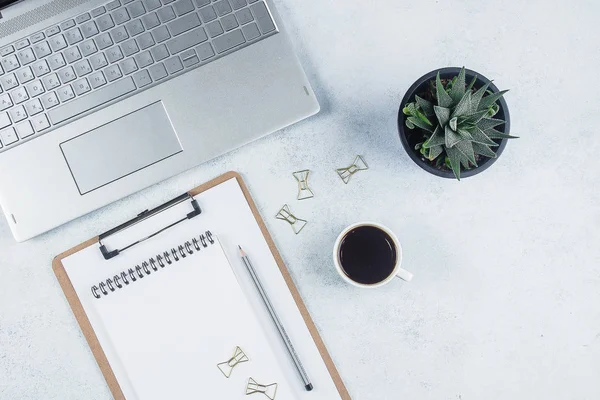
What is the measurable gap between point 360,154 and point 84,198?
409 mm

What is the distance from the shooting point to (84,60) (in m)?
0.76

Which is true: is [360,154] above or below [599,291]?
above

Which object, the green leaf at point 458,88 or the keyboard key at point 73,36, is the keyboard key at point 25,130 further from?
the green leaf at point 458,88

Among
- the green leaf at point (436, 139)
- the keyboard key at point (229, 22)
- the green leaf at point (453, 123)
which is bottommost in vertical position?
the green leaf at point (436, 139)

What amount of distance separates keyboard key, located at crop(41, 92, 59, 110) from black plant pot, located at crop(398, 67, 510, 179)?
488 millimetres

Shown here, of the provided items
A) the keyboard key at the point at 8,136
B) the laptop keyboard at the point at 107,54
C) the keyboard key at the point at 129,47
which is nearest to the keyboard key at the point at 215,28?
the laptop keyboard at the point at 107,54

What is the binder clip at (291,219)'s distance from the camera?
2.61 ft

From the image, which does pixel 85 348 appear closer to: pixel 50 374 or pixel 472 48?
pixel 50 374

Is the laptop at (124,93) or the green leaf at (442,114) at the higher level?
the laptop at (124,93)

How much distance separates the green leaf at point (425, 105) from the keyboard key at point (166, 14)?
37 cm

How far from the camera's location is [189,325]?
771 millimetres

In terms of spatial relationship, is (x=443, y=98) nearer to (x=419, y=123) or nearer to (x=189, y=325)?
(x=419, y=123)

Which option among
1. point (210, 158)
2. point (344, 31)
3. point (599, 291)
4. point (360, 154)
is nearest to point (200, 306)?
point (210, 158)

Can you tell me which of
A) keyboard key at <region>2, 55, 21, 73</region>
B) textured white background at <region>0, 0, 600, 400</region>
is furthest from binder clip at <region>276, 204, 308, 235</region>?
keyboard key at <region>2, 55, 21, 73</region>
